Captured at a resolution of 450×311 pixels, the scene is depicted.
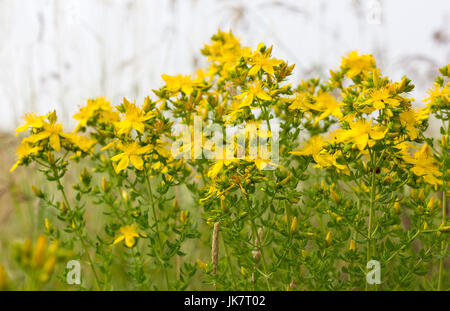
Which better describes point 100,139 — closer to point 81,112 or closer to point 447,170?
point 81,112

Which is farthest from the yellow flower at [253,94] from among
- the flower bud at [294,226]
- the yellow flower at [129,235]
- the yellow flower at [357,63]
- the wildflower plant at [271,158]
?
the yellow flower at [129,235]

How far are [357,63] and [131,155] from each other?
0.96 metres

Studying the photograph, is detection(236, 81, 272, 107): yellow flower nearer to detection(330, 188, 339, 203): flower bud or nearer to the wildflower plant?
the wildflower plant

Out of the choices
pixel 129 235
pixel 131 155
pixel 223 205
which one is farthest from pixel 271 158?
pixel 129 235

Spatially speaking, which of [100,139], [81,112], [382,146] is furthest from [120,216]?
[382,146]

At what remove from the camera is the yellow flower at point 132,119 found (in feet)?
4.09

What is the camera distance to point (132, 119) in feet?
4.16

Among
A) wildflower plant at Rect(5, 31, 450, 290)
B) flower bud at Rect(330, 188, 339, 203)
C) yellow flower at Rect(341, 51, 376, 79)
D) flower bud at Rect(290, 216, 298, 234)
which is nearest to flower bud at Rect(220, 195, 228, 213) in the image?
wildflower plant at Rect(5, 31, 450, 290)

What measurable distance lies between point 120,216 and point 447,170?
1269 mm

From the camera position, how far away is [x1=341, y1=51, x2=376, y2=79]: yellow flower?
156cm

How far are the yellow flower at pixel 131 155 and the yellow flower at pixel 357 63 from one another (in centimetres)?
87

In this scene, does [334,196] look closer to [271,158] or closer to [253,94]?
[271,158]

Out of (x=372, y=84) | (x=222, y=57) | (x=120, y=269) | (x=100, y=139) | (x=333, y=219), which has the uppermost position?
(x=222, y=57)
